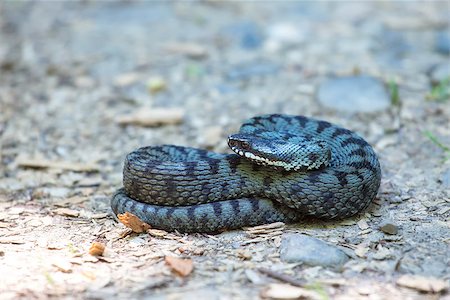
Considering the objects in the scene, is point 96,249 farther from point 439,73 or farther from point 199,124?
point 439,73

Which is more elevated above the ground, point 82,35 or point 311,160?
point 82,35

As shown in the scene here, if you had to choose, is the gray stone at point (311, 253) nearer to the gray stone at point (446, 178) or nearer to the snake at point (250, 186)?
the snake at point (250, 186)

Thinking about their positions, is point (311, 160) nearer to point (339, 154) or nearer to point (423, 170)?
point (339, 154)

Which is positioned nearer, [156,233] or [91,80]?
[156,233]

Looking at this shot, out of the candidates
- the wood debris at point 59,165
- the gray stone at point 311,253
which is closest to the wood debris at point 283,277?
the gray stone at point 311,253

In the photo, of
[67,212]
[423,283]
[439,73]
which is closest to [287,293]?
[423,283]

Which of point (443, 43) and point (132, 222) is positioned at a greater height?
point (443, 43)

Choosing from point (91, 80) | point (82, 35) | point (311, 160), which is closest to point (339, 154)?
point (311, 160)
